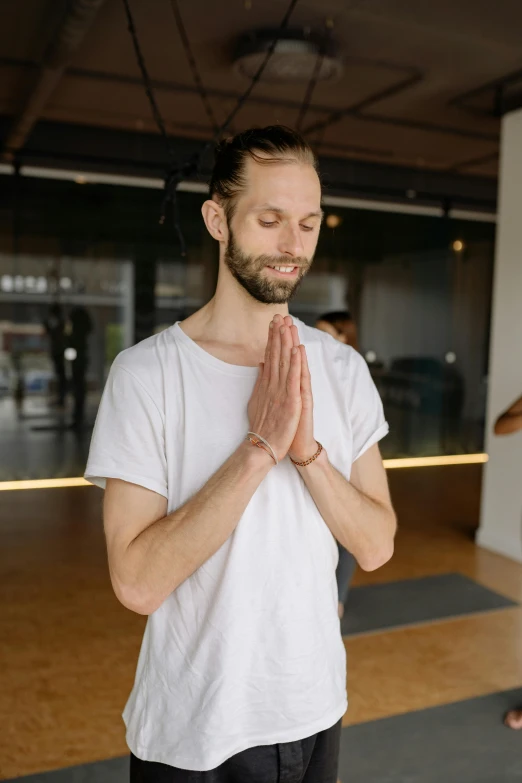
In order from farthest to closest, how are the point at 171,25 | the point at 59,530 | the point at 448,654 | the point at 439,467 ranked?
the point at 439,467 → the point at 59,530 → the point at 171,25 → the point at 448,654

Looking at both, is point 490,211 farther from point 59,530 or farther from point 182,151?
point 59,530

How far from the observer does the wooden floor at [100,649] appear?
2.56 meters

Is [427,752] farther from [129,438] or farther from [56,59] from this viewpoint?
[56,59]

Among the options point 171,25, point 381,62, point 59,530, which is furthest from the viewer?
point 59,530

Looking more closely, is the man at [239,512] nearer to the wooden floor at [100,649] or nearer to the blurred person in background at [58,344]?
the wooden floor at [100,649]

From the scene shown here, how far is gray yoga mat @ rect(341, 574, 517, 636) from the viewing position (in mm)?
3553

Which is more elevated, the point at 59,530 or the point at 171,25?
the point at 171,25

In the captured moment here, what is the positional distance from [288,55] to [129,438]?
148 inches

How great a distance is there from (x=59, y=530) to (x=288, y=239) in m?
4.53

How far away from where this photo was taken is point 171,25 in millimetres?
4035

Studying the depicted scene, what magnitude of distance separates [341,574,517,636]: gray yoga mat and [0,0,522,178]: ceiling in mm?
3212

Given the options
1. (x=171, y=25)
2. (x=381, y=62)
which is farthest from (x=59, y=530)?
(x=381, y=62)

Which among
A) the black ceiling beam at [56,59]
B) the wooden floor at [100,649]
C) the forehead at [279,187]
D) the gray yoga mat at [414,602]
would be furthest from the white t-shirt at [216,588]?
the black ceiling beam at [56,59]

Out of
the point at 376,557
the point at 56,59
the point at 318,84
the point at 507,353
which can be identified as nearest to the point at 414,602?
the point at 507,353
